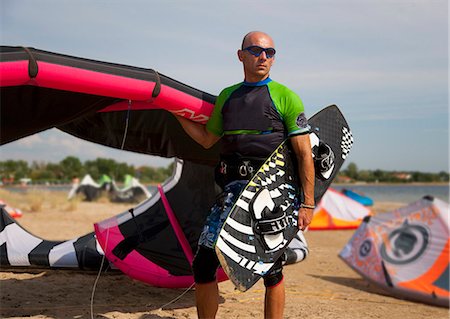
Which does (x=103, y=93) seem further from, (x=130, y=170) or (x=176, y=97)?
(x=130, y=170)

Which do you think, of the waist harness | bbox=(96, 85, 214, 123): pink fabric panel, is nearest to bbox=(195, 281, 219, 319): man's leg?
the waist harness

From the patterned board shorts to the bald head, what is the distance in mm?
930

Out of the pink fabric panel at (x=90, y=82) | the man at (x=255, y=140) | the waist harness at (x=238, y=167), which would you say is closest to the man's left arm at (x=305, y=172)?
the man at (x=255, y=140)

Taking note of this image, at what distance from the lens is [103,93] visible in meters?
3.21

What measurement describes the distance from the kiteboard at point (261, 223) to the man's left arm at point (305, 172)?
0.22ft

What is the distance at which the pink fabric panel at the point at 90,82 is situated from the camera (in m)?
2.91

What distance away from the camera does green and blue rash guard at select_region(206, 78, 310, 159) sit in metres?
3.18

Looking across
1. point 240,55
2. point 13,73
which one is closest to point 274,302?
point 240,55

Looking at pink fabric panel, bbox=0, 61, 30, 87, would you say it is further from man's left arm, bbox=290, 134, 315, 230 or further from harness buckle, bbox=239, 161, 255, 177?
man's left arm, bbox=290, 134, 315, 230

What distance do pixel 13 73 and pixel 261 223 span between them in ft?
5.75

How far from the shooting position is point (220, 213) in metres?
3.26

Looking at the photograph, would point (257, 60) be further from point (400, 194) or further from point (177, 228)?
point (400, 194)

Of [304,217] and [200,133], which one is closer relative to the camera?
[304,217]

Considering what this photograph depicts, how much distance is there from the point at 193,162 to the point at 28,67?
7.55 feet
